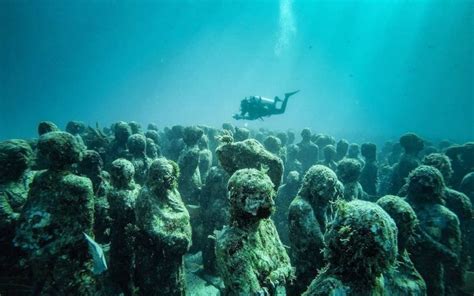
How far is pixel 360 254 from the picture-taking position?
7.97 feet

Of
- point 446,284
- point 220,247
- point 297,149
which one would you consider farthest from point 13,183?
point 297,149

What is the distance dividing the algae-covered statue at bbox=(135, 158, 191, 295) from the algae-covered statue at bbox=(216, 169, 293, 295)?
177 centimetres

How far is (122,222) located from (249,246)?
3507 mm

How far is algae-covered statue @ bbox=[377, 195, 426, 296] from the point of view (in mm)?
3848

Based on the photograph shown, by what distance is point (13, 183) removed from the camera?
5309mm

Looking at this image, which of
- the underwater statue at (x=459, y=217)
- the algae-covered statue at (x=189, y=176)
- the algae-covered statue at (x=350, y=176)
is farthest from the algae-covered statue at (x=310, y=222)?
the algae-covered statue at (x=189, y=176)

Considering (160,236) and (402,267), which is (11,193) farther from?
(402,267)

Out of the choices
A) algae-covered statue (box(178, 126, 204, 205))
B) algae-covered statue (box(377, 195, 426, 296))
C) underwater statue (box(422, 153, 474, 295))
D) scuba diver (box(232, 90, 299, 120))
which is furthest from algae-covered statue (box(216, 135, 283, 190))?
scuba diver (box(232, 90, 299, 120))

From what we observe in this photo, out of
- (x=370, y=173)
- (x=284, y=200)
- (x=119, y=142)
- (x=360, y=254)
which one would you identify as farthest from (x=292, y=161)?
(x=360, y=254)

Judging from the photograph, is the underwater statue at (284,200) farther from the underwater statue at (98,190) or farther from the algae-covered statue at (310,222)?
the underwater statue at (98,190)

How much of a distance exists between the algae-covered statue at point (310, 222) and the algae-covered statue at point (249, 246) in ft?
3.74

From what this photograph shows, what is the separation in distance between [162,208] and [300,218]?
2493 mm

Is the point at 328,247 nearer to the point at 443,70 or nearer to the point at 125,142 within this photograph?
the point at 125,142

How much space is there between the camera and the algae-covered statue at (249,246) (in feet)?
9.05
